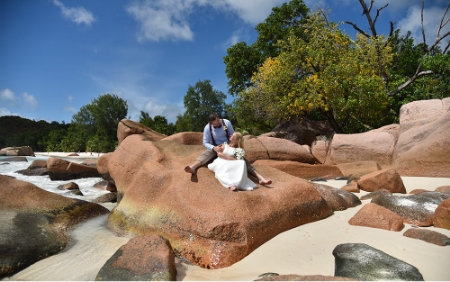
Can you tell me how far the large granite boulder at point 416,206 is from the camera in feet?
14.9

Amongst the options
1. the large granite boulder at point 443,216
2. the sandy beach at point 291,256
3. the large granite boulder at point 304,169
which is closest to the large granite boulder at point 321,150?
the large granite boulder at point 304,169

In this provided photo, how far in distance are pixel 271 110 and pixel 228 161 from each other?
12450mm

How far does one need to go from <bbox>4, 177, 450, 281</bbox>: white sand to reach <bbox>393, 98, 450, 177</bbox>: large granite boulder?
6391 mm

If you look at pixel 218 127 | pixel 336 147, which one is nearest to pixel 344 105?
pixel 336 147

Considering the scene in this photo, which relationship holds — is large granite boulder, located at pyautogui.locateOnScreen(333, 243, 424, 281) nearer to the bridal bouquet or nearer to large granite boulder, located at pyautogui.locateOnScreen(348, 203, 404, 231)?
large granite boulder, located at pyautogui.locateOnScreen(348, 203, 404, 231)

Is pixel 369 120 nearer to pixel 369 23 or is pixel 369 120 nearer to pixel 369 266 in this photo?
pixel 369 23

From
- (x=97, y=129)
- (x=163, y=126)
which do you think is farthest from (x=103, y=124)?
(x=163, y=126)

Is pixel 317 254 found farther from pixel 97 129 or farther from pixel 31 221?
pixel 97 129

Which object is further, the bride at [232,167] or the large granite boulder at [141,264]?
the bride at [232,167]

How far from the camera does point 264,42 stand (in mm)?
23797

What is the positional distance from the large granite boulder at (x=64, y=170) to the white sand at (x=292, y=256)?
9.45 m

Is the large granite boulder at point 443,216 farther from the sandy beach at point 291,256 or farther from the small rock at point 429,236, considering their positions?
the small rock at point 429,236

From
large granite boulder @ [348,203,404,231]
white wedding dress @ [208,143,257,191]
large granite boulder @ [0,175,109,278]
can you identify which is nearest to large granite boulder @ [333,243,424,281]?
large granite boulder @ [348,203,404,231]

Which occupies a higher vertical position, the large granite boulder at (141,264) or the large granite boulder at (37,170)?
the large granite boulder at (37,170)
